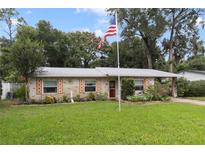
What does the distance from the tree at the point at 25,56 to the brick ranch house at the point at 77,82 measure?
1.03 metres

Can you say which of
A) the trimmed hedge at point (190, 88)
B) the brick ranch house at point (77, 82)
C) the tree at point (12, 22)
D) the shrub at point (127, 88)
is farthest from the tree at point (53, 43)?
the trimmed hedge at point (190, 88)

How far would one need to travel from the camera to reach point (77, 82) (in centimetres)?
2030

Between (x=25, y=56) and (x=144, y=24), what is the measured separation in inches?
749

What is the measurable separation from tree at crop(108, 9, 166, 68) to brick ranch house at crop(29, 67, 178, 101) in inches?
391

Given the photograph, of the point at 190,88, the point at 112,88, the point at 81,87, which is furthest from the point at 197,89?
the point at 81,87

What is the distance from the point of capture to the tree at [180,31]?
31.6m

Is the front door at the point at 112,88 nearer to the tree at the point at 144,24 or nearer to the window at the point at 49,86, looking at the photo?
the window at the point at 49,86

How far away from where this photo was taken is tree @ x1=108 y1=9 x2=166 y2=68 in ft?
101

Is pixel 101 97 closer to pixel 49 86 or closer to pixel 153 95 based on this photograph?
pixel 153 95

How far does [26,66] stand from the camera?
17391 mm

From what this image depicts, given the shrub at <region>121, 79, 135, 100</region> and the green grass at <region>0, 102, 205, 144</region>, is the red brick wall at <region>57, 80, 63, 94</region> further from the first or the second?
the green grass at <region>0, 102, 205, 144</region>

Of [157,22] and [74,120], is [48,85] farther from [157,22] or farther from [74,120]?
[157,22]

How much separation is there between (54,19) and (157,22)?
15171 millimetres
